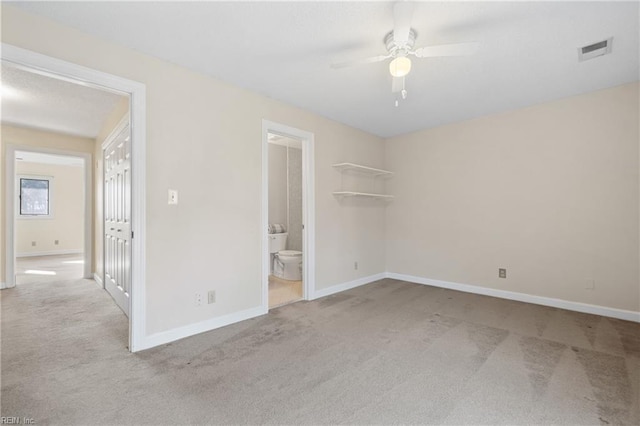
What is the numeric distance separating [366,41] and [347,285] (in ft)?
10.2

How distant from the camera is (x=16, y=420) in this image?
1.52 meters

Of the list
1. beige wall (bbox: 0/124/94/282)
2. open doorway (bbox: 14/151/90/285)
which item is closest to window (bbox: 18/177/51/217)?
open doorway (bbox: 14/151/90/285)

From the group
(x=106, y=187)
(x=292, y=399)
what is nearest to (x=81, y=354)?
(x=292, y=399)

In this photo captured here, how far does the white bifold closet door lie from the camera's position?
3104 mm

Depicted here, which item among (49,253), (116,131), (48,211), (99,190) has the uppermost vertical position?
(116,131)

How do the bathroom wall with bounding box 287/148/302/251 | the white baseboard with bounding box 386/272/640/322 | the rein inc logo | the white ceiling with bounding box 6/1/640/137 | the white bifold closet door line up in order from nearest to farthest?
the rein inc logo < the white ceiling with bounding box 6/1/640/137 < the white baseboard with bounding box 386/272/640/322 < the white bifold closet door < the bathroom wall with bounding box 287/148/302/251

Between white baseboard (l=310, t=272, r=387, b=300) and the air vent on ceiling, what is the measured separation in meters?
3.48

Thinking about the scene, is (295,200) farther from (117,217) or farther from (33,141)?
(33,141)

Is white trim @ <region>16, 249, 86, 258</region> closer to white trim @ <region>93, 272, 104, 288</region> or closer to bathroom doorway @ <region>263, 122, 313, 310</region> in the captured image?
white trim @ <region>93, 272, 104, 288</region>

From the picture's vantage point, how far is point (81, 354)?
7.36 ft

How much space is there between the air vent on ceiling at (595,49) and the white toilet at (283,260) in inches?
156

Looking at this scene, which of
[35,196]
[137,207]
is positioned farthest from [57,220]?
[137,207]

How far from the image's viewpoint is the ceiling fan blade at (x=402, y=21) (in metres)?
1.72

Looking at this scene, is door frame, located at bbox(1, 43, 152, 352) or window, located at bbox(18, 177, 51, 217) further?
window, located at bbox(18, 177, 51, 217)
